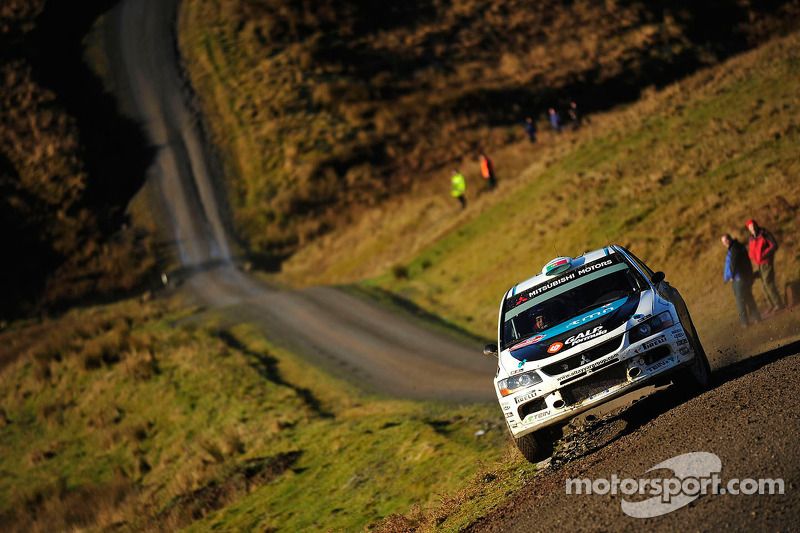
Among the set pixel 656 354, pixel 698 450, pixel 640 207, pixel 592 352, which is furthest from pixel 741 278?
pixel 640 207

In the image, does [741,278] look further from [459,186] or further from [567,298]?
[459,186]

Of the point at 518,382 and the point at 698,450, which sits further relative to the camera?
the point at 518,382

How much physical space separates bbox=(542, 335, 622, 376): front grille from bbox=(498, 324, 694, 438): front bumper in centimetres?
2

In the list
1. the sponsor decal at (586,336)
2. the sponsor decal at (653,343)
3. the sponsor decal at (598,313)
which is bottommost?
the sponsor decal at (653,343)

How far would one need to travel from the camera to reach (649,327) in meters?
9.64

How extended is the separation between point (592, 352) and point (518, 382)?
2.98 feet

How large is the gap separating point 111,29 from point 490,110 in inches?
1082

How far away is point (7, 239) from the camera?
46125 mm

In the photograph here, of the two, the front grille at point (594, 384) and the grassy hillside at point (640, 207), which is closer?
the front grille at point (594, 384)

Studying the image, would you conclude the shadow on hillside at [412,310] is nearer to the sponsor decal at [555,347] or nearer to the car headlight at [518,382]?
the car headlight at [518,382]

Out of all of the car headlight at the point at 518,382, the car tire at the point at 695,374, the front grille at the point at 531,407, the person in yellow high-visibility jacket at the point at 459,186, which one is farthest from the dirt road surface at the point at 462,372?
the person in yellow high-visibility jacket at the point at 459,186

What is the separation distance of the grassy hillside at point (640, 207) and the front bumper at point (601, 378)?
7064 millimetres

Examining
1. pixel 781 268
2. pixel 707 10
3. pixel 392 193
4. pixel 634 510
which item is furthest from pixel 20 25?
pixel 634 510

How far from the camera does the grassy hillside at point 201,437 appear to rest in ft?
47.0
